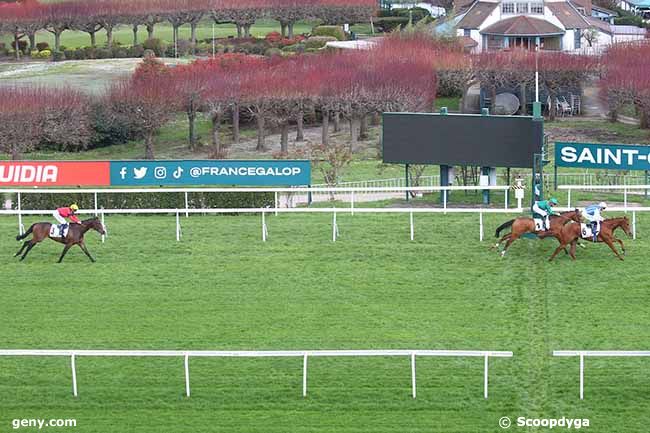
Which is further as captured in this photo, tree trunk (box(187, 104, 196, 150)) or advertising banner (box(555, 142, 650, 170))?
tree trunk (box(187, 104, 196, 150))

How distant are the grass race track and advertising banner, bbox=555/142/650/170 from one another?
4.31 ft

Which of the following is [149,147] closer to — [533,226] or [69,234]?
[69,234]

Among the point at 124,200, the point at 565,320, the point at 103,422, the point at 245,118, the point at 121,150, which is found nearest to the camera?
the point at 103,422

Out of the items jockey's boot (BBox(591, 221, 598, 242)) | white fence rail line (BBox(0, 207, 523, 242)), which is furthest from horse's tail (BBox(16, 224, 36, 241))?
jockey's boot (BBox(591, 221, 598, 242))

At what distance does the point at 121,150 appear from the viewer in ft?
135

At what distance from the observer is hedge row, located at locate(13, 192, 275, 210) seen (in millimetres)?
27234

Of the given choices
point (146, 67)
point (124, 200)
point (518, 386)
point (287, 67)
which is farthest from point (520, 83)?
point (518, 386)

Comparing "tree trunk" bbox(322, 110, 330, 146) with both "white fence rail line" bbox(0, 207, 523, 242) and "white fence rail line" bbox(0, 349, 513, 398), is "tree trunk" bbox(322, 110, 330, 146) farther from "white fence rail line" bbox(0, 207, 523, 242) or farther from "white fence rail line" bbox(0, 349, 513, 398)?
"white fence rail line" bbox(0, 349, 513, 398)

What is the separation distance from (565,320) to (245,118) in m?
25.4

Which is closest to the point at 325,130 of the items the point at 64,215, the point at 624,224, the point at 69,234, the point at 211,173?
the point at 211,173

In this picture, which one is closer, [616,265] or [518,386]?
[518,386]

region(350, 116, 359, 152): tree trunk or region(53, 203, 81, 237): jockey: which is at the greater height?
region(53, 203, 81, 237): jockey

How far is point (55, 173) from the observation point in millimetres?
27859

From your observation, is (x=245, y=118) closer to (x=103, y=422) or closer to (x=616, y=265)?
(x=616, y=265)
